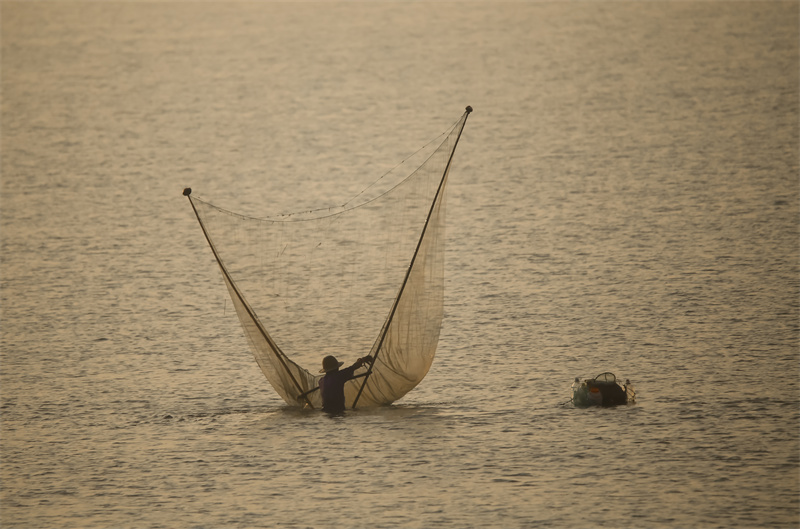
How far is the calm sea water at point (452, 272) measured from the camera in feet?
69.1

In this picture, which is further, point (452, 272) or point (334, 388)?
point (452, 272)

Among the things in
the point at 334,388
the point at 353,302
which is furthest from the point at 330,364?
the point at 353,302

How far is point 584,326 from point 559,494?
9.99 m

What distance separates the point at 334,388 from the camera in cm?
→ 2303

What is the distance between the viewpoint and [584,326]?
3003cm

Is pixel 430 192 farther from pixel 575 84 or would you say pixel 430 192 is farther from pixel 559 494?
pixel 575 84

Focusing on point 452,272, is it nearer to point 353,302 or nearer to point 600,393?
point 600,393

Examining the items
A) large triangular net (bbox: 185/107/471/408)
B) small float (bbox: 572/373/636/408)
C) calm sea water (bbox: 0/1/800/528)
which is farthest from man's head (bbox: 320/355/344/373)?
small float (bbox: 572/373/636/408)

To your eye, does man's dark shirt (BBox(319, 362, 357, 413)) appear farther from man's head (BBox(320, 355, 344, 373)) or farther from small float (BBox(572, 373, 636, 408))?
small float (BBox(572, 373, 636, 408))

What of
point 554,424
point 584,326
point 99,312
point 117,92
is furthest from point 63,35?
point 554,424

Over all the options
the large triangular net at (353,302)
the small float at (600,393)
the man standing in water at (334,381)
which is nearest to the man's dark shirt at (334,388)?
the man standing in water at (334,381)

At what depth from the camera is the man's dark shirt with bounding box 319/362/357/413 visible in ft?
75.1

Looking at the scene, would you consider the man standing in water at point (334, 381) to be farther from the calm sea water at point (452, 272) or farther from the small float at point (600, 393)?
the small float at point (600, 393)

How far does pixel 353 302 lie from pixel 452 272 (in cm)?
1278
